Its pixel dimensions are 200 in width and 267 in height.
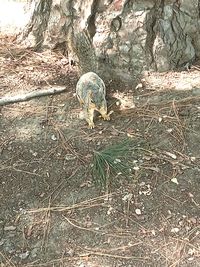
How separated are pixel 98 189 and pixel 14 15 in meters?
2.33

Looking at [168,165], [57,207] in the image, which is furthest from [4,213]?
[168,165]

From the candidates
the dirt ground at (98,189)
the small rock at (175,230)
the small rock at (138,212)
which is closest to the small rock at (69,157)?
the dirt ground at (98,189)

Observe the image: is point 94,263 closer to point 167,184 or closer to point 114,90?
point 167,184

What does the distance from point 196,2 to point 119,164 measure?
Result: 58.1 inches

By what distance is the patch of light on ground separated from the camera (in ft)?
14.1

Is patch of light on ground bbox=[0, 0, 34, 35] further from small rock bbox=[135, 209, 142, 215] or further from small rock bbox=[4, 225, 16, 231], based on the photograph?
small rock bbox=[135, 209, 142, 215]

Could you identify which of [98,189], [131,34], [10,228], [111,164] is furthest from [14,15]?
[10,228]

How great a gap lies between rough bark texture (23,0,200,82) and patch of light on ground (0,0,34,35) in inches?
24.5

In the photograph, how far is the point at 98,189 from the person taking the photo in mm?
2848

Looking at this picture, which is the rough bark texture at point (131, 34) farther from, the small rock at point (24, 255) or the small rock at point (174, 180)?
the small rock at point (24, 255)

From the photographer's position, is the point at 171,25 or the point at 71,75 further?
the point at 71,75

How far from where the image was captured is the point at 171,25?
355 cm

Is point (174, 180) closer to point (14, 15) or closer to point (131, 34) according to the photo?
point (131, 34)

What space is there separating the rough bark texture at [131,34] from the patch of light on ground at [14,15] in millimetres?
621
